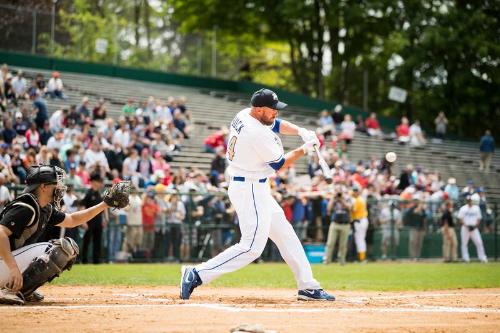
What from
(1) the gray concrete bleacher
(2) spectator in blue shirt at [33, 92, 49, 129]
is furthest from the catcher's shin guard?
(1) the gray concrete bleacher

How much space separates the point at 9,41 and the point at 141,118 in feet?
28.2

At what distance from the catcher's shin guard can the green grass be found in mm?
4092

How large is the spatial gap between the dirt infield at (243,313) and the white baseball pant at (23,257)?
39cm

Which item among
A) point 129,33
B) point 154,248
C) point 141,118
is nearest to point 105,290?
point 154,248

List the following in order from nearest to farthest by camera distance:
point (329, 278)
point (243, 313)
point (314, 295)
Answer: point (243, 313) < point (314, 295) < point (329, 278)

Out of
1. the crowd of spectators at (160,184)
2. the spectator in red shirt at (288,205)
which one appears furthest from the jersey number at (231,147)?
the spectator in red shirt at (288,205)

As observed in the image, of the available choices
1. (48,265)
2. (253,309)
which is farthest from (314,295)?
(48,265)

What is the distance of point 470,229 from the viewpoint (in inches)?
992

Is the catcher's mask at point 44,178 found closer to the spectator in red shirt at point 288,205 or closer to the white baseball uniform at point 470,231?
the spectator in red shirt at point 288,205

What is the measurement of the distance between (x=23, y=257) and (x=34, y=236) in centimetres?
28

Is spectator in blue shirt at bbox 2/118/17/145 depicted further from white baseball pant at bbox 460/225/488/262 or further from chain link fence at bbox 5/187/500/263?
white baseball pant at bbox 460/225/488/262

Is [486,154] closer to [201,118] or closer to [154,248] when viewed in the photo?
[201,118]

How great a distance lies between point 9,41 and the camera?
103 ft

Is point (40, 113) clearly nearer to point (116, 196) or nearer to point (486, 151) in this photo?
point (116, 196)
